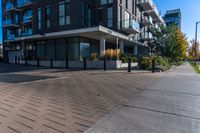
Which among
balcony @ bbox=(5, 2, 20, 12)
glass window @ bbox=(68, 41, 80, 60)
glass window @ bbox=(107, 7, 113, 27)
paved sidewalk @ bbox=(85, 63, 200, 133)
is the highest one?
balcony @ bbox=(5, 2, 20, 12)

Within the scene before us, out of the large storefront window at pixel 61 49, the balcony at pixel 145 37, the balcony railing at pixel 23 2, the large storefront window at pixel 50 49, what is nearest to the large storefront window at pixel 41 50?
the large storefront window at pixel 50 49

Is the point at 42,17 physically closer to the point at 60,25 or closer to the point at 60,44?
the point at 60,25

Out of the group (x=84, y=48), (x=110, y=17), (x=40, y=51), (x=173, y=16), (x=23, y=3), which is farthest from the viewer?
(x=173, y=16)

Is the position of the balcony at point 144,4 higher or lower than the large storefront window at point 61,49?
higher

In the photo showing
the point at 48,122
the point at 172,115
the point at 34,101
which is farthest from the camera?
the point at 34,101

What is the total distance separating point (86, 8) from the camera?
24.7 metres

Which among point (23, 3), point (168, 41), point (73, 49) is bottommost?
point (73, 49)

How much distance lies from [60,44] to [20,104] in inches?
799

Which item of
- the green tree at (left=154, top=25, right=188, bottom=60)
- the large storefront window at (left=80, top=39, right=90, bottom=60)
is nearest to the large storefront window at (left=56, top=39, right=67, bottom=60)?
the large storefront window at (left=80, top=39, right=90, bottom=60)

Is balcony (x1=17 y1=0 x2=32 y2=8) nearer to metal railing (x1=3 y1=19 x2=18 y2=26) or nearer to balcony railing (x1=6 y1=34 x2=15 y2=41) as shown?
metal railing (x1=3 y1=19 x2=18 y2=26)

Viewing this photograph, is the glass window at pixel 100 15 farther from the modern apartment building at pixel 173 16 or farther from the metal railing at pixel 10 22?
the modern apartment building at pixel 173 16

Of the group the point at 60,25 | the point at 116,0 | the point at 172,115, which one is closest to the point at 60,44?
the point at 60,25

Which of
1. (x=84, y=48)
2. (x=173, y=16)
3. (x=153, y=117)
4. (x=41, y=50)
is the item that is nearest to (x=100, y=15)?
(x=84, y=48)

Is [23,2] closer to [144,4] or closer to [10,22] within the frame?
[10,22]
